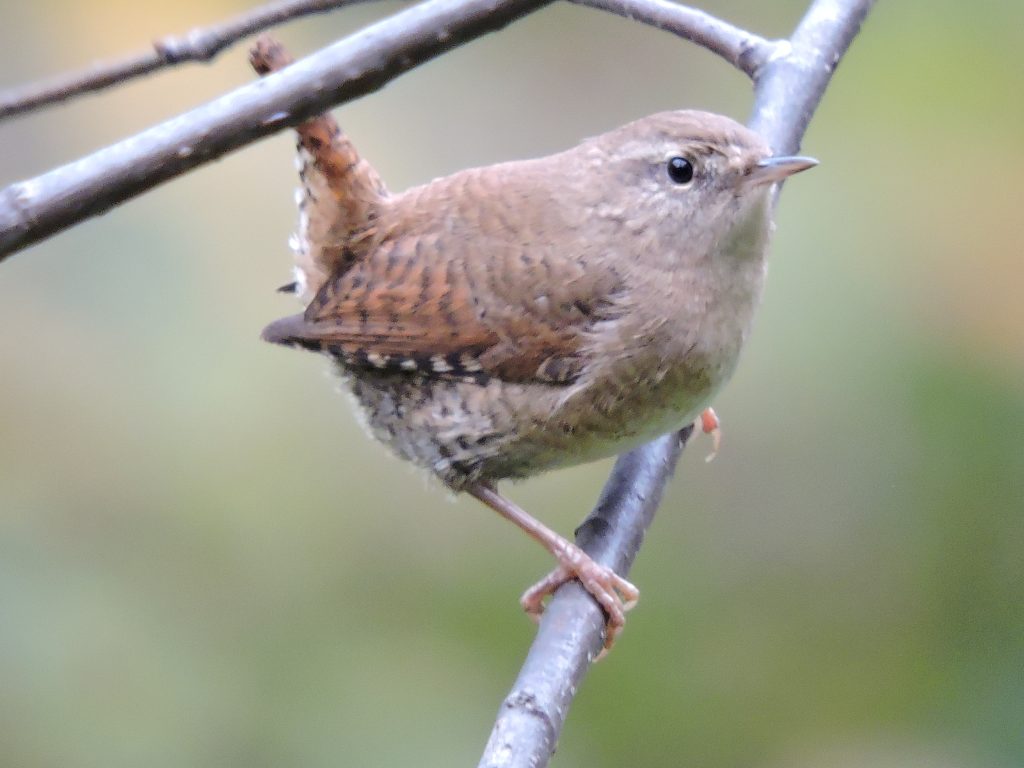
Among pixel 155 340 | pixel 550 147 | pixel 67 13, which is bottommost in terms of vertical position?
pixel 155 340

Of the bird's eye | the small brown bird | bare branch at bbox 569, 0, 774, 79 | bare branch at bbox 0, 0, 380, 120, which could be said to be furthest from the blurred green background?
bare branch at bbox 0, 0, 380, 120

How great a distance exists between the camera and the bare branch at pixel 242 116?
3.51 feet

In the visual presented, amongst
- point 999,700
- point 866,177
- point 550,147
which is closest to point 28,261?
point 550,147

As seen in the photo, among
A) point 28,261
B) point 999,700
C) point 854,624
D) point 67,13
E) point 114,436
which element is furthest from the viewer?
point 67,13

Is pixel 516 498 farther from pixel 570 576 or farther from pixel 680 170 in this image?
pixel 680 170

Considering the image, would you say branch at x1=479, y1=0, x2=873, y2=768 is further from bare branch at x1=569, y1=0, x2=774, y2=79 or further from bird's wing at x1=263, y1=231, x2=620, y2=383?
bird's wing at x1=263, y1=231, x2=620, y2=383

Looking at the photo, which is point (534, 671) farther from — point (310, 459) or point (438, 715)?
point (310, 459)

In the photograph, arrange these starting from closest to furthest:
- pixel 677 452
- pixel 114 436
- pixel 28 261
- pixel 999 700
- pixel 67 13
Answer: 1. pixel 677 452
2. pixel 999 700
3. pixel 114 436
4. pixel 28 261
5. pixel 67 13

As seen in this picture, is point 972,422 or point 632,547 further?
point 972,422

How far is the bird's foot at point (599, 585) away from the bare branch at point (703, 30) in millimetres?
1195

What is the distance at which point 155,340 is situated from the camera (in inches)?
137

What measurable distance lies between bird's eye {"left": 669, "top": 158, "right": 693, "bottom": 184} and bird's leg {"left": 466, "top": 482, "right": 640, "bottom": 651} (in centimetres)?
68

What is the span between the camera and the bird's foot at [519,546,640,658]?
2.20 m

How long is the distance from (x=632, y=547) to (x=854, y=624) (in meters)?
1.02
